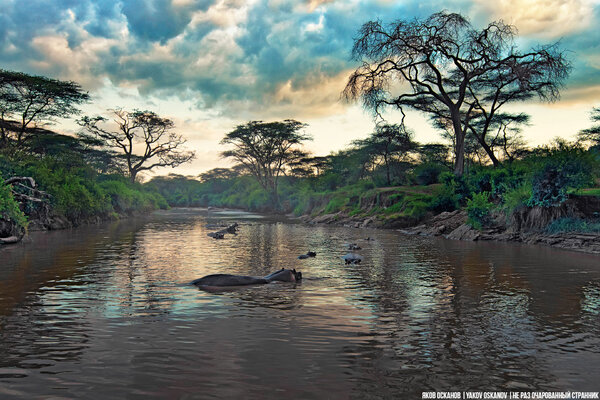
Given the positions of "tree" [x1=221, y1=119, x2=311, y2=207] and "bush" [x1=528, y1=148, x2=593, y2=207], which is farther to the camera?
"tree" [x1=221, y1=119, x2=311, y2=207]

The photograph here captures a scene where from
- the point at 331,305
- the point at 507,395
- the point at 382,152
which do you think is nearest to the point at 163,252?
the point at 331,305

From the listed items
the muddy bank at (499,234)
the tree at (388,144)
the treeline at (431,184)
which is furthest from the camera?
the tree at (388,144)

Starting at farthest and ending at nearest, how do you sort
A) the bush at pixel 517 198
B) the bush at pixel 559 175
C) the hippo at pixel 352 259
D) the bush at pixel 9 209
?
the bush at pixel 517 198, the bush at pixel 559 175, the bush at pixel 9 209, the hippo at pixel 352 259

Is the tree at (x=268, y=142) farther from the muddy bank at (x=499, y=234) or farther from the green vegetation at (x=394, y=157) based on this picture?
the muddy bank at (x=499, y=234)

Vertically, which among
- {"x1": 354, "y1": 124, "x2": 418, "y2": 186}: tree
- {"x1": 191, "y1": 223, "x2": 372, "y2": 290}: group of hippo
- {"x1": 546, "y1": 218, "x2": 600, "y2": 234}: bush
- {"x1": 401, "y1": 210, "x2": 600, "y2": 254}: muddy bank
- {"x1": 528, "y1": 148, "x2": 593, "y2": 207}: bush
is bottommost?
{"x1": 191, "y1": 223, "x2": 372, "y2": 290}: group of hippo

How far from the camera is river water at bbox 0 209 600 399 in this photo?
4004 millimetres

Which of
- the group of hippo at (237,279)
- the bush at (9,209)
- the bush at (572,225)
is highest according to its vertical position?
the bush at (9,209)

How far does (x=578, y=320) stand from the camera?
6.16m

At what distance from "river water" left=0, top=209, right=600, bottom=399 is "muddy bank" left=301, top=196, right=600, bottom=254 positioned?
4444 mm

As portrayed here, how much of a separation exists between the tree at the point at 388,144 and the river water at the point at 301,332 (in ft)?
94.0

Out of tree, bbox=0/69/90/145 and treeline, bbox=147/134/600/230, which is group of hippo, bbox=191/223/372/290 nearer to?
treeline, bbox=147/134/600/230

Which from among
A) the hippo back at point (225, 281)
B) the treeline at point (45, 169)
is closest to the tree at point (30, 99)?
the treeline at point (45, 169)

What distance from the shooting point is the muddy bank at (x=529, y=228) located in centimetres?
1523

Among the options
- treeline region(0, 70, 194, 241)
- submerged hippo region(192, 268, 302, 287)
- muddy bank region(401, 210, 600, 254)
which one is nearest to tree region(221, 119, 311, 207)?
treeline region(0, 70, 194, 241)
